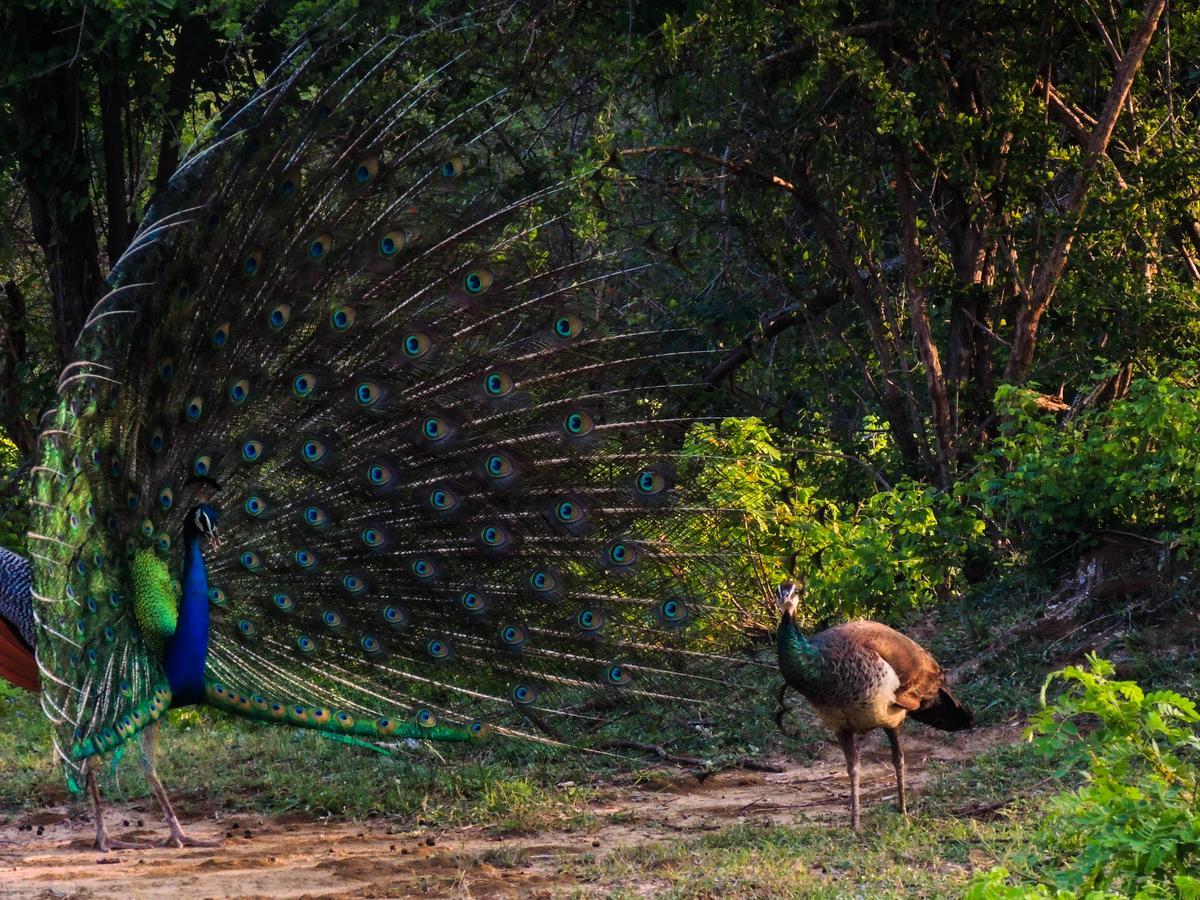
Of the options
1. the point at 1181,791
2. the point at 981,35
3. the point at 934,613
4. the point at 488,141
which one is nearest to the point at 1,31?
the point at 488,141

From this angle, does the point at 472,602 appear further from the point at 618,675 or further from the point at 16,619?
the point at 16,619

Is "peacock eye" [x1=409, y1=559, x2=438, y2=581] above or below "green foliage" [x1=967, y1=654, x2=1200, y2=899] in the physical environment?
above

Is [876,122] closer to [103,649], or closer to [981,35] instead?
[981,35]

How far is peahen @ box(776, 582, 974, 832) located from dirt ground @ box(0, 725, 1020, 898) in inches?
17.0

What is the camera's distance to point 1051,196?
888 centimetres

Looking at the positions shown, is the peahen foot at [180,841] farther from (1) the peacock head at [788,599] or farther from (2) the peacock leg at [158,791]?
(1) the peacock head at [788,599]

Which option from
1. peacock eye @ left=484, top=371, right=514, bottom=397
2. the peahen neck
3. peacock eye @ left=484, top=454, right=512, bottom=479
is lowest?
the peahen neck

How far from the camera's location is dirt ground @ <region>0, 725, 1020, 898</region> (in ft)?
17.1

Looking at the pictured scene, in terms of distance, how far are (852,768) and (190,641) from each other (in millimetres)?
2685

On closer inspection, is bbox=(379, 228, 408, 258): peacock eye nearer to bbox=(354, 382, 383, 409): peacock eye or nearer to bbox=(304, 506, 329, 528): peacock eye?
bbox=(354, 382, 383, 409): peacock eye

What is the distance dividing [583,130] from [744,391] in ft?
7.78

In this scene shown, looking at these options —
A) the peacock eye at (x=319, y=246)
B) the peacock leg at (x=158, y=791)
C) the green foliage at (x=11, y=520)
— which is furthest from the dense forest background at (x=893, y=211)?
the peacock leg at (x=158, y=791)

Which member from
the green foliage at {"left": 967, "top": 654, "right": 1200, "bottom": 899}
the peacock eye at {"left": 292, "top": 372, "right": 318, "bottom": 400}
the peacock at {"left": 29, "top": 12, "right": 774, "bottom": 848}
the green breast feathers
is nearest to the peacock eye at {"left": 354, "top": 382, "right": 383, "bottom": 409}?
the peacock at {"left": 29, "top": 12, "right": 774, "bottom": 848}

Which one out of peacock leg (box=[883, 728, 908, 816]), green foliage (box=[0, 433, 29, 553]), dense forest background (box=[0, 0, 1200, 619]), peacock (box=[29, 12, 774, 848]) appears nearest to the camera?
peacock leg (box=[883, 728, 908, 816])
